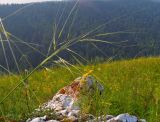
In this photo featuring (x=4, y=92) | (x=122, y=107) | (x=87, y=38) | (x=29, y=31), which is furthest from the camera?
(x=29, y=31)

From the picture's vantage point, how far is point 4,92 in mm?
10164

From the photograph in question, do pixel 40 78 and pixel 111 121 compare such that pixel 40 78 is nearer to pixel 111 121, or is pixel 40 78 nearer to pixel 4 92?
pixel 4 92

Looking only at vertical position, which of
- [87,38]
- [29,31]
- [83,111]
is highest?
[87,38]

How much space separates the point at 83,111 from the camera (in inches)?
142

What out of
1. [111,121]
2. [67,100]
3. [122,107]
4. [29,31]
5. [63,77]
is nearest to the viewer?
[111,121]

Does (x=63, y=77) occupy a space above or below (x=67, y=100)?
below

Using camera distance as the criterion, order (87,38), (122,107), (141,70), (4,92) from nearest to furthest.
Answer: (87,38) → (122,107) → (4,92) → (141,70)

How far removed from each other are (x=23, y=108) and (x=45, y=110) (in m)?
1.00

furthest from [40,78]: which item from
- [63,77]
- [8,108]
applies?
[8,108]

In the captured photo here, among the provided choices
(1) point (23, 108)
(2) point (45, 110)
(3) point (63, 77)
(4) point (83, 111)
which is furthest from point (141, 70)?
(4) point (83, 111)

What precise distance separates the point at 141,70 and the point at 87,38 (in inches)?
367

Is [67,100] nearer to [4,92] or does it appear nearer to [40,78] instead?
[4,92]

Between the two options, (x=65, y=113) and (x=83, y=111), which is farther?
(x=65, y=113)

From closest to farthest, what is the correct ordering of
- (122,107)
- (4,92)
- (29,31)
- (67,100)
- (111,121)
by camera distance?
(111,121)
(67,100)
(122,107)
(4,92)
(29,31)
